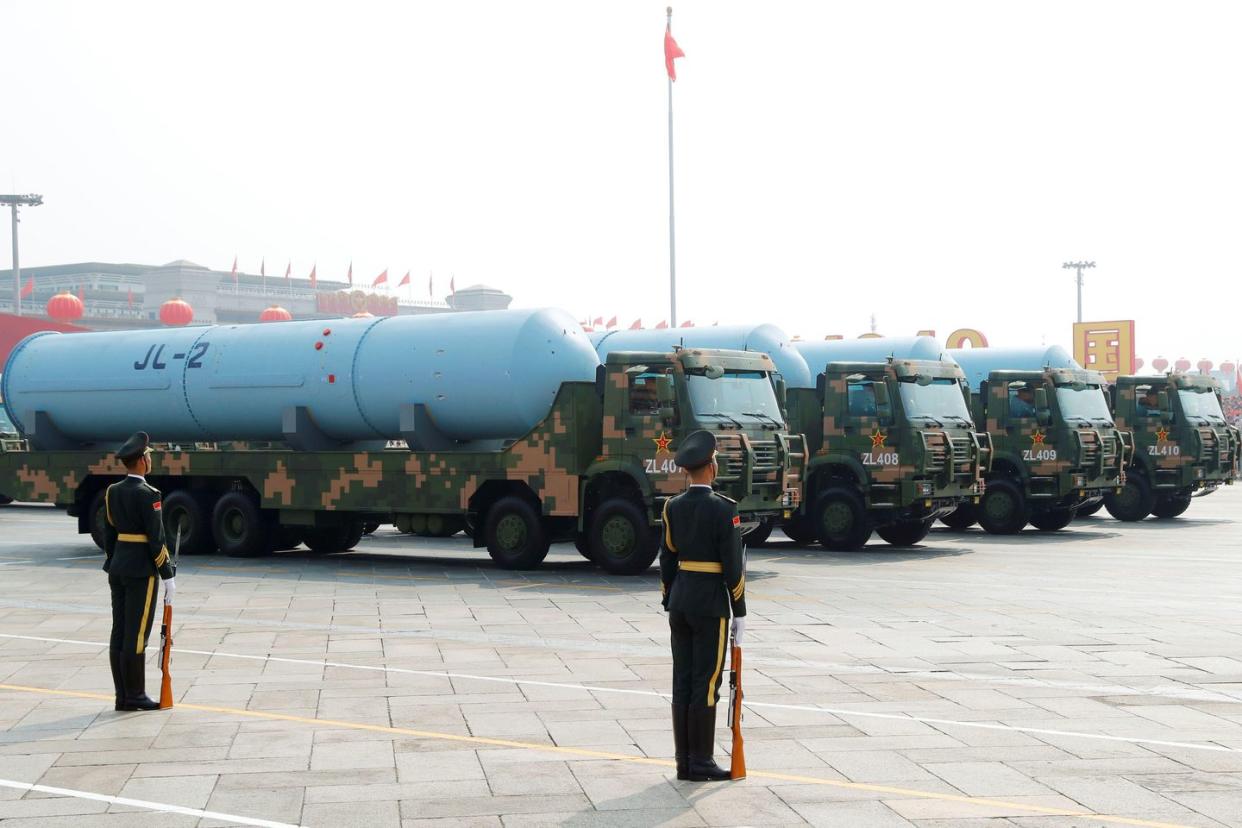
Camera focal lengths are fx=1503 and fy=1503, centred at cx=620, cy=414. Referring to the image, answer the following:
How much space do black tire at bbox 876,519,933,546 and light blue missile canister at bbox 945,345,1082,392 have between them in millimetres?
5513

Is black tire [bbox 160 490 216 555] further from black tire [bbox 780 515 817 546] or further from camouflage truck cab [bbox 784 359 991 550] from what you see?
camouflage truck cab [bbox 784 359 991 550]

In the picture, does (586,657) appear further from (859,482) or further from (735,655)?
(859,482)

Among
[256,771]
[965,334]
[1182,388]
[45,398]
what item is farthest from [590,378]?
[965,334]

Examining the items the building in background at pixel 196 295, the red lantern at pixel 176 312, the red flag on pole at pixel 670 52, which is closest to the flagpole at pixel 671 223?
the red flag on pole at pixel 670 52

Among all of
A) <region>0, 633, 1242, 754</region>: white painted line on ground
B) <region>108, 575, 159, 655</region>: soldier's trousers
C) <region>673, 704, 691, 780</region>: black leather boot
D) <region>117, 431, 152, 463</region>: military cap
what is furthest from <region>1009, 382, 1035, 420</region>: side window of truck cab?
<region>673, 704, 691, 780</region>: black leather boot

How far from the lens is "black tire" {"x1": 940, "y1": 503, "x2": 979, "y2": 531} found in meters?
26.6

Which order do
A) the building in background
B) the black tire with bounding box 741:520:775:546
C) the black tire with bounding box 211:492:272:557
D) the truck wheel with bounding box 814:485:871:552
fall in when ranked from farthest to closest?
the building in background
the black tire with bounding box 741:520:775:546
the truck wheel with bounding box 814:485:871:552
the black tire with bounding box 211:492:272:557

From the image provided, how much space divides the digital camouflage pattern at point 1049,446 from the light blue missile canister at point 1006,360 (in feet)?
6.20

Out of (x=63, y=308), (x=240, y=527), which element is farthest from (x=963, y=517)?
(x=63, y=308)

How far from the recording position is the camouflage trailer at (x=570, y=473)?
17.7m

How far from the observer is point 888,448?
72.0 feet

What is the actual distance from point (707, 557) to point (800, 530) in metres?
15.9

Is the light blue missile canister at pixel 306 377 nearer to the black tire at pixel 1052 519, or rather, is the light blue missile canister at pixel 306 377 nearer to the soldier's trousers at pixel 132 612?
the soldier's trousers at pixel 132 612

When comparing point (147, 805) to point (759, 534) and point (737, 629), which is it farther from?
point (759, 534)
